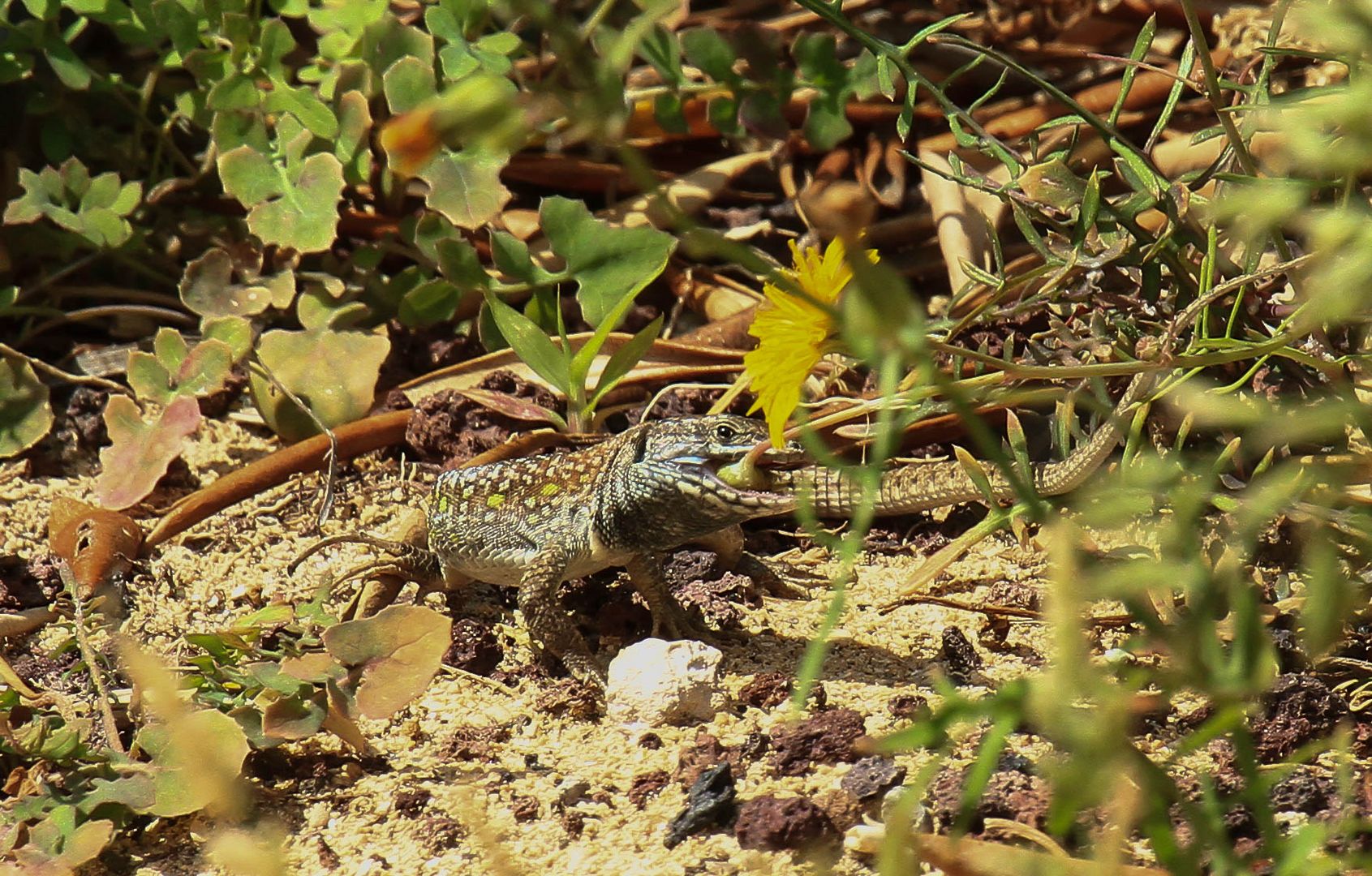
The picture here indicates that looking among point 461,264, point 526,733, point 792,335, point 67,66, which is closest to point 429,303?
point 461,264

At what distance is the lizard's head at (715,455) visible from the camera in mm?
3436

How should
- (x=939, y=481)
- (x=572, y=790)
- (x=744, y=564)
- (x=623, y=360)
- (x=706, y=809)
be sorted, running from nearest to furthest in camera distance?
(x=706, y=809) < (x=572, y=790) < (x=939, y=481) < (x=744, y=564) < (x=623, y=360)

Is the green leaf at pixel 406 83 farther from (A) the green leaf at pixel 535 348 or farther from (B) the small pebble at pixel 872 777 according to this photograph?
(B) the small pebble at pixel 872 777

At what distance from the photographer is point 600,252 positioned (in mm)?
4535

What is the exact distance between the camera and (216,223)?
515cm

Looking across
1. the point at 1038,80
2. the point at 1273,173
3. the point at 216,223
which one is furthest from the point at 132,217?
the point at 1273,173

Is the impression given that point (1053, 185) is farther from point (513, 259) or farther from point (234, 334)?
point (234, 334)

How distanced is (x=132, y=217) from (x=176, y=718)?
391cm

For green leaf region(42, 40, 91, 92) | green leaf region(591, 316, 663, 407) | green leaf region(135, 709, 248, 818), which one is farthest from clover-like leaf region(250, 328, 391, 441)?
green leaf region(135, 709, 248, 818)

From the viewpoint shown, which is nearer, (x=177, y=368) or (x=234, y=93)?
(x=177, y=368)

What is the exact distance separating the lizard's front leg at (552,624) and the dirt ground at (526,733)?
0.08 meters

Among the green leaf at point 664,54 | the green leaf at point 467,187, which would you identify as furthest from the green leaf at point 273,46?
the green leaf at point 664,54

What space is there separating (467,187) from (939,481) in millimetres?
1817

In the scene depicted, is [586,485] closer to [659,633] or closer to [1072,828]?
[659,633]
